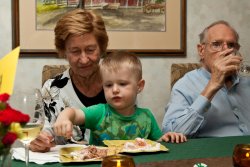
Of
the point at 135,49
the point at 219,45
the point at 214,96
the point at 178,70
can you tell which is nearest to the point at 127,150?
the point at 214,96

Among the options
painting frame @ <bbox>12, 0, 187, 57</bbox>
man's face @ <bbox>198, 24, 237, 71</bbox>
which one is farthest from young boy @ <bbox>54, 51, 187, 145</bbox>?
painting frame @ <bbox>12, 0, 187, 57</bbox>

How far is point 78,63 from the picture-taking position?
6.46ft

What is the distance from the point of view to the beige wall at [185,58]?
298 centimetres

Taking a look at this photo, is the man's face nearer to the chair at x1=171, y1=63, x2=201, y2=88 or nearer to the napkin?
the chair at x1=171, y1=63, x2=201, y2=88

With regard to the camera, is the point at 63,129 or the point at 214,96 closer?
the point at 63,129

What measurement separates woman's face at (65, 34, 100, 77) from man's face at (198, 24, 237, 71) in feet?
2.00

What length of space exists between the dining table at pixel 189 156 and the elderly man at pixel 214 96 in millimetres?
404

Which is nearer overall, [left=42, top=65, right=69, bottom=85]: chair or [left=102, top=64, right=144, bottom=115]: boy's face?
[left=102, top=64, right=144, bottom=115]: boy's face

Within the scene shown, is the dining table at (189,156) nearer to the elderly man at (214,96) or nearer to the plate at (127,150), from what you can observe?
the plate at (127,150)

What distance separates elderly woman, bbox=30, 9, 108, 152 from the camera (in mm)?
1953

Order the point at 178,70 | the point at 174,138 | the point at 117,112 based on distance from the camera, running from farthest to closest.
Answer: the point at 178,70 → the point at 117,112 → the point at 174,138

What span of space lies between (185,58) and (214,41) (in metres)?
1.00

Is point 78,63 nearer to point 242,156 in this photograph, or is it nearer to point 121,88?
point 121,88

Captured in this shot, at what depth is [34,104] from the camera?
1.03m
